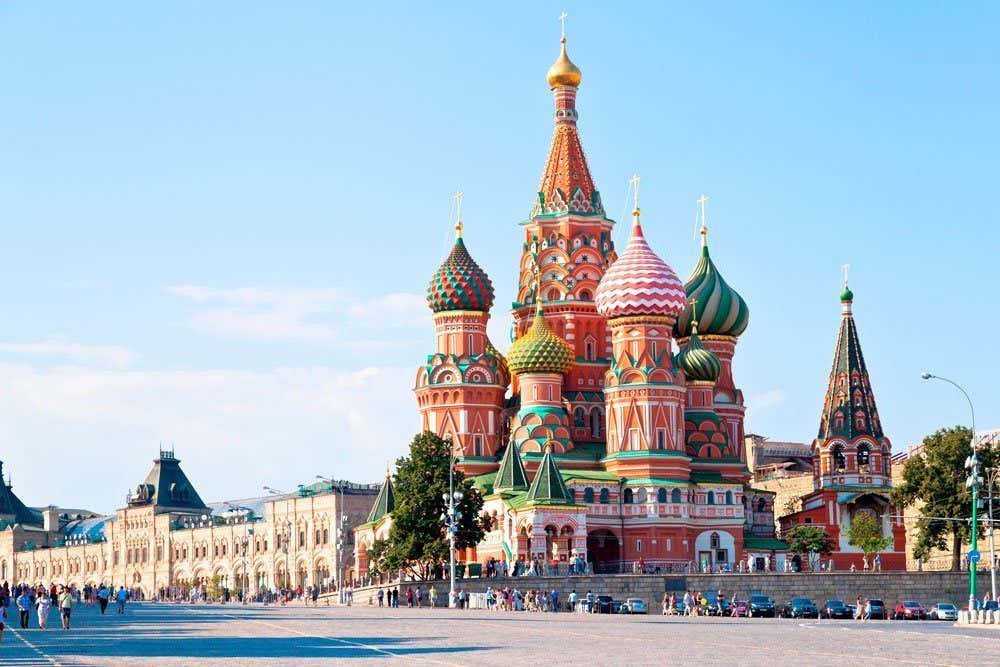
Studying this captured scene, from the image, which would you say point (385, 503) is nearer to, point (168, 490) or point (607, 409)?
point (607, 409)

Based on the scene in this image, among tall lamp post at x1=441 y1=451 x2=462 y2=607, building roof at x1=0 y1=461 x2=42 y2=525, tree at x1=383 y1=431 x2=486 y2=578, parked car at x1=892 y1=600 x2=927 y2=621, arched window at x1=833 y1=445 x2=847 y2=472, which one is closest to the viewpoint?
parked car at x1=892 y1=600 x2=927 y2=621

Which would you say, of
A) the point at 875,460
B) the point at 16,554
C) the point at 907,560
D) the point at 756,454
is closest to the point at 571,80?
the point at 875,460

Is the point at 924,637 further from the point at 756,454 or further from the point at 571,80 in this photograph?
the point at 756,454

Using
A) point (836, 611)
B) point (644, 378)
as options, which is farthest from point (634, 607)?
point (644, 378)

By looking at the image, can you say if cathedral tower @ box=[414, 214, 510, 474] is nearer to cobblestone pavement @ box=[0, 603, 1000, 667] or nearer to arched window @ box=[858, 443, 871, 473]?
arched window @ box=[858, 443, 871, 473]

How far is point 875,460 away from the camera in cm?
8869

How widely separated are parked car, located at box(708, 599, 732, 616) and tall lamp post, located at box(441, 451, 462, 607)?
32.7 feet

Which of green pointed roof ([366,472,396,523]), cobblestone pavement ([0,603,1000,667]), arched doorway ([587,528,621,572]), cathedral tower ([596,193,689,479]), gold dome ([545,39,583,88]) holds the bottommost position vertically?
cobblestone pavement ([0,603,1000,667])

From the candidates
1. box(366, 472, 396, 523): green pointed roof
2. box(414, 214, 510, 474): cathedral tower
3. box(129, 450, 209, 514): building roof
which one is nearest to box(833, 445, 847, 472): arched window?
box(414, 214, 510, 474): cathedral tower

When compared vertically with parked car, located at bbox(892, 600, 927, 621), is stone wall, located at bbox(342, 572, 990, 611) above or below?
above

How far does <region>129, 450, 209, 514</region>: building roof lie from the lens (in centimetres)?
14388

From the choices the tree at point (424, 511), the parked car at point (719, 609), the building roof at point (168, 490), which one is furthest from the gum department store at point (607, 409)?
the building roof at point (168, 490)

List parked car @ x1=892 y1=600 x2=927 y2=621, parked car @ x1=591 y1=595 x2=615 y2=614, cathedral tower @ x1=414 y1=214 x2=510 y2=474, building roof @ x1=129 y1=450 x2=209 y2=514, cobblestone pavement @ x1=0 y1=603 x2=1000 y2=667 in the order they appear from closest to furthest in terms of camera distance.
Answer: cobblestone pavement @ x1=0 y1=603 x2=1000 y2=667 < parked car @ x1=892 y1=600 x2=927 y2=621 < parked car @ x1=591 y1=595 x2=615 y2=614 < cathedral tower @ x1=414 y1=214 x2=510 y2=474 < building roof @ x1=129 y1=450 x2=209 y2=514

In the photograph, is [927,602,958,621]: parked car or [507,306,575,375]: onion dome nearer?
[927,602,958,621]: parked car
